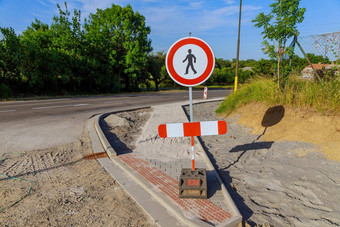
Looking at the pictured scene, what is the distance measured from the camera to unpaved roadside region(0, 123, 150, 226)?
2.72 metres

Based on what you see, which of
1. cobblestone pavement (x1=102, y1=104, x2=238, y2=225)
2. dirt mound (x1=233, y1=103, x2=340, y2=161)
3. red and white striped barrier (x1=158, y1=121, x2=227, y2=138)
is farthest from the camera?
dirt mound (x1=233, y1=103, x2=340, y2=161)

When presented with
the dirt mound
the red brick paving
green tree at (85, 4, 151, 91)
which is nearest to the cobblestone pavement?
the red brick paving

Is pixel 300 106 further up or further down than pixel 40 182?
further up

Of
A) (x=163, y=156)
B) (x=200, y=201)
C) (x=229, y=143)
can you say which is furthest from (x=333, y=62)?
(x=200, y=201)

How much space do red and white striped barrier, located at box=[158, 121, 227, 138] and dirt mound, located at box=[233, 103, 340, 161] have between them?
8.10 ft

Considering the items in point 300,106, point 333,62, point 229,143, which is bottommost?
point 229,143

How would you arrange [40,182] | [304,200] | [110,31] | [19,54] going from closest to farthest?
[304,200] < [40,182] < [19,54] < [110,31]

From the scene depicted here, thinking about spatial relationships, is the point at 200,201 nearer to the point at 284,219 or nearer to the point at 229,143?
the point at 284,219

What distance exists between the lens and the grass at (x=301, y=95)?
5.33 m

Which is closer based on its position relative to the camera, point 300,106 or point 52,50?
point 300,106

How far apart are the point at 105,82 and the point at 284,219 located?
27531mm

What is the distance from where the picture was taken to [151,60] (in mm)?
35844

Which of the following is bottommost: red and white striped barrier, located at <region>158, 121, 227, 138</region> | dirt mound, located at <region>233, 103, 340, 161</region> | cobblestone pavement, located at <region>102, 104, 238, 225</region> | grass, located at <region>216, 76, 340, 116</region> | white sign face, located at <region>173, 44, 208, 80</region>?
cobblestone pavement, located at <region>102, 104, 238, 225</region>

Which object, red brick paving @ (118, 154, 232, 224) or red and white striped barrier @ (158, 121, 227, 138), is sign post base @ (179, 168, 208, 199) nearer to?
red brick paving @ (118, 154, 232, 224)
